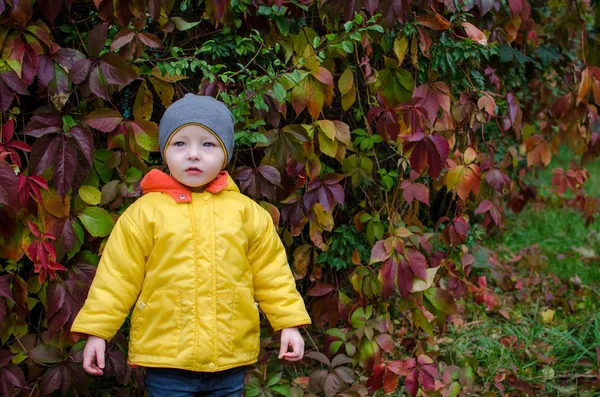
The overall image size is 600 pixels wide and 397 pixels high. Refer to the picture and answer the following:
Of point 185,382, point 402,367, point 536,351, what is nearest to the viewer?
point 185,382

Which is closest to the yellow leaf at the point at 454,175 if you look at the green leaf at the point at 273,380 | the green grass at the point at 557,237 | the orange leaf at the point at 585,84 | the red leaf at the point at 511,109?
the red leaf at the point at 511,109

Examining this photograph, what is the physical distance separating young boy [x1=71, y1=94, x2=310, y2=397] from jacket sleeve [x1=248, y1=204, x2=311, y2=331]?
4 cm

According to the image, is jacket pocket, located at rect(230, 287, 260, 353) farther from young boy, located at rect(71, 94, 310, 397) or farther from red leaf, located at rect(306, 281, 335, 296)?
red leaf, located at rect(306, 281, 335, 296)

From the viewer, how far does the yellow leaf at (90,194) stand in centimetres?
225

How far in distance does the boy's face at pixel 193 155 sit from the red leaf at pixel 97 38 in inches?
15.3

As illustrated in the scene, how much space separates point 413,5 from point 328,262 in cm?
105

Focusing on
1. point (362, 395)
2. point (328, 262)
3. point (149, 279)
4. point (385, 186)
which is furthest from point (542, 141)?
point (149, 279)

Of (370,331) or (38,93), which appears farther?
(370,331)

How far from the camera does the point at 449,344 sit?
Answer: 3.24 m

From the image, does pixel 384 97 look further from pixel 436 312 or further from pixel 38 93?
pixel 38 93

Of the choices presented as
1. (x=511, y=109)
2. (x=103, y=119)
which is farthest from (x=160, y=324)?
(x=511, y=109)

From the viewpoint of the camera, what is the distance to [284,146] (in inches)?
93.7

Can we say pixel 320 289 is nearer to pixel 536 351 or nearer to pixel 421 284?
pixel 421 284

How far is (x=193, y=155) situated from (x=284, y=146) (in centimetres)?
50
